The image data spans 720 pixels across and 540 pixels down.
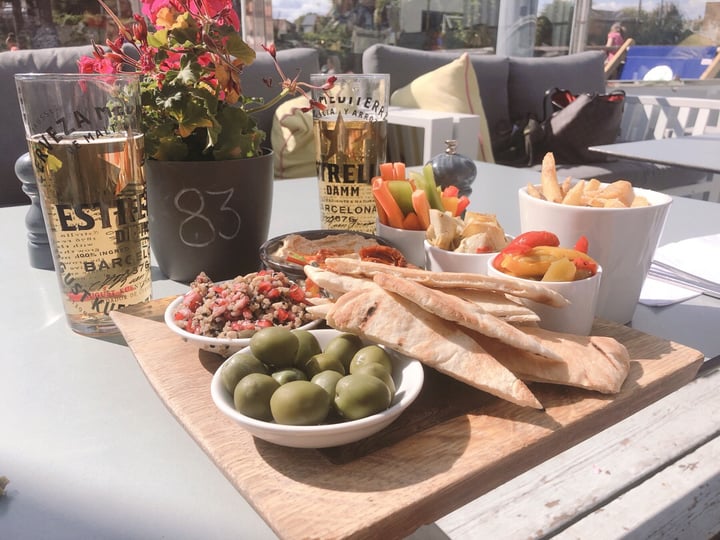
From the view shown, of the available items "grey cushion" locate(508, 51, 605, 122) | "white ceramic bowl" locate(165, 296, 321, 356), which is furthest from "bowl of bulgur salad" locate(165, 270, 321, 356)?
"grey cushion" locate(508, 51, 605, 122)

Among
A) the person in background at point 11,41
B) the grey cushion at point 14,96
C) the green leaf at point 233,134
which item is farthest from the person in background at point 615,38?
the green leaf at point 233,134

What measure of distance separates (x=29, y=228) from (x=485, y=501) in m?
1.06

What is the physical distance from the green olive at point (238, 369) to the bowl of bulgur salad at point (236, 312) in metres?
0.07

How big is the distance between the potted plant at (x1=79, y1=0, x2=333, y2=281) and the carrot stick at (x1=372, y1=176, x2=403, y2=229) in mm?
150

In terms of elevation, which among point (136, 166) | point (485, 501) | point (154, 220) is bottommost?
point (485, 501)

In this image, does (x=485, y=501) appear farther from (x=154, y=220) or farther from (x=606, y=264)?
(x=154, y=220)

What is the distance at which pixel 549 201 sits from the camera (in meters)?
0.86

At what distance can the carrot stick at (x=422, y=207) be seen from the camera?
36.4 inches

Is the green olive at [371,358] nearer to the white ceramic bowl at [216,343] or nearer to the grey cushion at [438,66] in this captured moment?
the white ceramic bowl at [216,343]

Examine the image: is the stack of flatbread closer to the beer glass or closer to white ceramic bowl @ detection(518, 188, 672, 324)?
white ceramic bowl @ detection(518, 188, 672, 324)

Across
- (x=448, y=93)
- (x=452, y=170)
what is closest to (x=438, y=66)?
(x=448, y=93)

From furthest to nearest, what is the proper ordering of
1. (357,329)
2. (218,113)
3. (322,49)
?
(322,49) < (218,113) < (357,329)

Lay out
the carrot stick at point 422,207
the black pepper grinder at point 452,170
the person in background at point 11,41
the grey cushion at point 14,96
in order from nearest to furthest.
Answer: the carrot stick at point 422,207 → the black pepper grinder at point 452,170 → the grey cushion at point 14,96 → the person in background at point 11,41

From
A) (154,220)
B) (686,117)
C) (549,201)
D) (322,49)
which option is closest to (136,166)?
(154,220)
